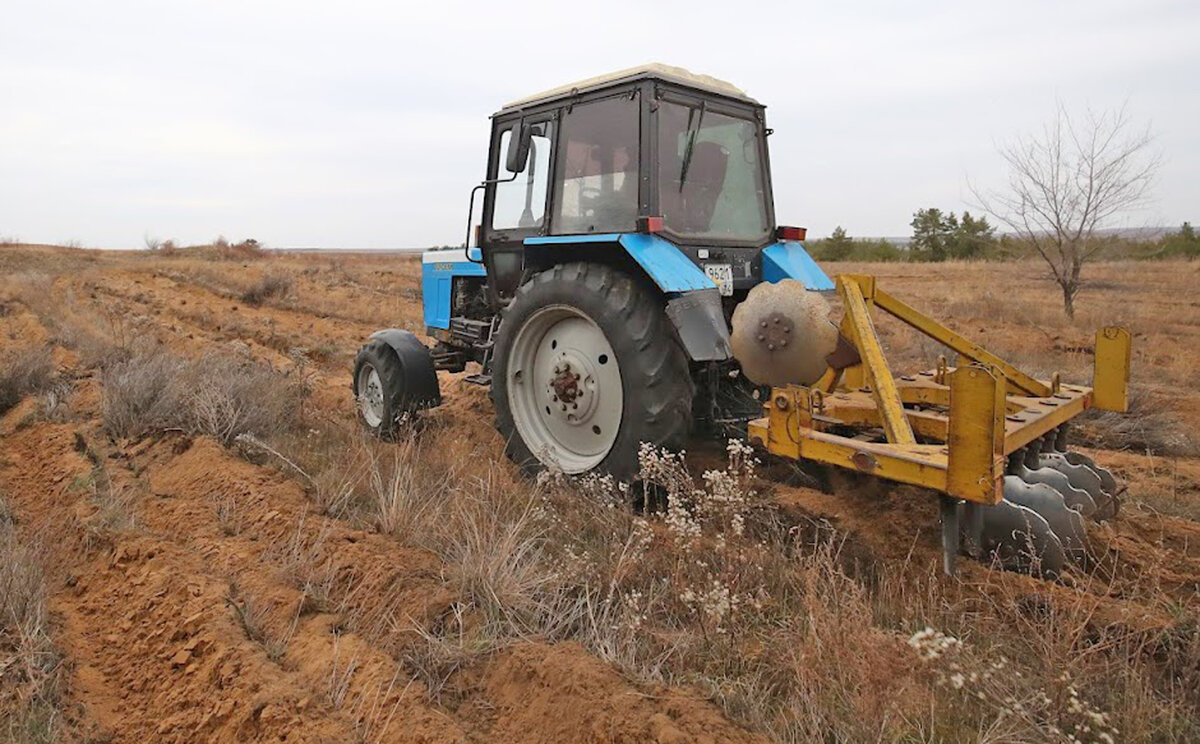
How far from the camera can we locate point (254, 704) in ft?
7.42

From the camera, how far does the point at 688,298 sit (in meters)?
3.77

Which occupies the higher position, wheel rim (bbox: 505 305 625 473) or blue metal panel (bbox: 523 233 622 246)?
blue metal panel (bbox: 523 233 622 246)

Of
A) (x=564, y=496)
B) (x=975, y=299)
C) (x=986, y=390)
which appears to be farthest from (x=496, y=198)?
(x=975, y=299)

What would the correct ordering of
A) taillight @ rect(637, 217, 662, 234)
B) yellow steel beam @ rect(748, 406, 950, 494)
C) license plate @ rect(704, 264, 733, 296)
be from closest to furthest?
1. yellow steel beam @ rect(748, 406, 950, 494)
2. taillight @ rect(637, 217, 662, 234)
3. license plate @ rect(704, 264, 733, 296)

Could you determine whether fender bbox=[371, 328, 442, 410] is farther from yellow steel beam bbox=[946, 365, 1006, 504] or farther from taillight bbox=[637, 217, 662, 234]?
yellow steel beam bbox=[946, 365, 1006, 504]

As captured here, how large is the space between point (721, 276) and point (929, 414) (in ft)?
4.38

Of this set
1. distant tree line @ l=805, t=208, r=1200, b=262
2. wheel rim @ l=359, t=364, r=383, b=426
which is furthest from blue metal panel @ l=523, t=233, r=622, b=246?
distant tree line @ l=805, t=208, r=1200, b=262

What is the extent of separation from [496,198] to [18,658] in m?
3.74

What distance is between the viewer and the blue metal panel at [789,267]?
466 centimetres

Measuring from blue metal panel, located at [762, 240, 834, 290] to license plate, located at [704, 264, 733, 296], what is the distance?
0.46 metres

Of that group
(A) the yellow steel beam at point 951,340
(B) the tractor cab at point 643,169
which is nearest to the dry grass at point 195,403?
(B) the tractor cab at point 643,169

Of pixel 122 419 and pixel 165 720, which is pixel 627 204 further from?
pixel 122 419

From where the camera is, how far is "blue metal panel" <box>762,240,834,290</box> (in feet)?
15.3

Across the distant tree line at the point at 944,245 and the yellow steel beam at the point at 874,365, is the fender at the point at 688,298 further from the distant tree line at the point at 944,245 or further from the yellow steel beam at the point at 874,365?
the distant tree line at the point at 944,245
